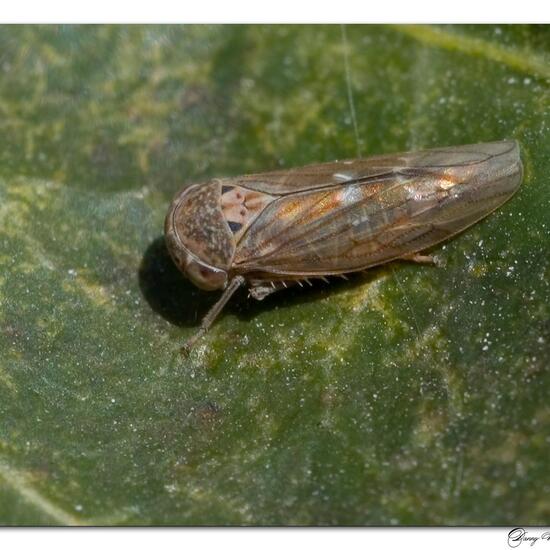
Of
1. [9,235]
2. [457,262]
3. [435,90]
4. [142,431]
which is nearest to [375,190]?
[457,262]

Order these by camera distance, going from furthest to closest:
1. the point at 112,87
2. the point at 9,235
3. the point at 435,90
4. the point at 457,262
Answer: the point at 112,87 → the point at 435,90 → the point at 9,235 → the point at 457,262

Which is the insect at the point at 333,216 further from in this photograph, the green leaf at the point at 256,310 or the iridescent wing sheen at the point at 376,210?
the green leaf at the point at 256,310

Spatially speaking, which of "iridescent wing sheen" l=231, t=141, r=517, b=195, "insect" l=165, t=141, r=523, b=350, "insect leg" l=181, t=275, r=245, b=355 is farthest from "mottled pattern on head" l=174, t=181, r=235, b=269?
"iridescent wing sheen" l=231, t=141, r=517, b=195

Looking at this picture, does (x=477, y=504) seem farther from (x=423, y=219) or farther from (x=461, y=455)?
(x=423, y=219)

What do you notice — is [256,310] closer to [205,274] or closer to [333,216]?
[205,274]

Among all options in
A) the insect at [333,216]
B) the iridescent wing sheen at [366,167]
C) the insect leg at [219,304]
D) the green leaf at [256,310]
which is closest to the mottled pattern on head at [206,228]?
the insect at [333,216]

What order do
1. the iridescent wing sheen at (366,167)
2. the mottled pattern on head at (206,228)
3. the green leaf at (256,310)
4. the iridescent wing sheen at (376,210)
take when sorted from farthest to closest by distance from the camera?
the mottled pattern on head at (206,228) → the iridescent wing sheen at (366,167) → the iridescent wing sheen at (376,210) → the green leaf at (256,310)


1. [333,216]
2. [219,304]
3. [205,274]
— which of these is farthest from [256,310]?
[333,216]
